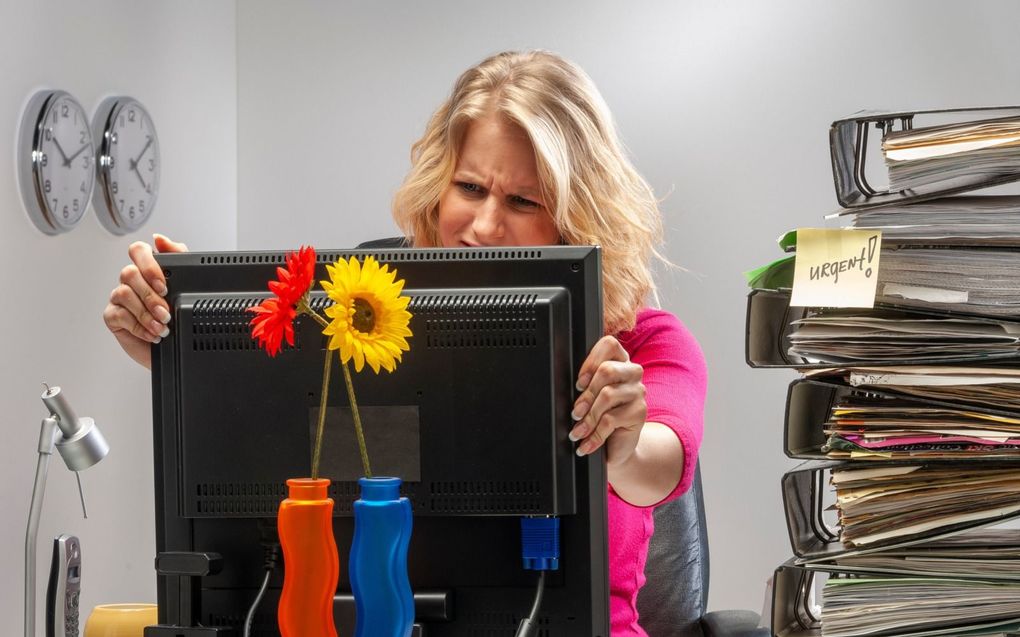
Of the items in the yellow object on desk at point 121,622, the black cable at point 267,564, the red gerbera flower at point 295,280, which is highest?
the red gerbera flower at point 295,280

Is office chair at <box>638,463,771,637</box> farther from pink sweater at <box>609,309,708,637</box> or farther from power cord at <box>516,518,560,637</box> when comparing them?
power cord at <box>516,518,560,637</box>

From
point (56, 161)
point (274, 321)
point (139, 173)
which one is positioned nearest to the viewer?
point (274, 321)

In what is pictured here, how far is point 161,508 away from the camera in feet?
3.25

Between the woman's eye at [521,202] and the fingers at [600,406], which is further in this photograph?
the woman's eye at [521,202]

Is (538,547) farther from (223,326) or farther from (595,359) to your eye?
(223,326)

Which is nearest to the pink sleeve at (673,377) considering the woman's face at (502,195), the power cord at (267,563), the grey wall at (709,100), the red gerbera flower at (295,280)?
the woman's face at (502,195)

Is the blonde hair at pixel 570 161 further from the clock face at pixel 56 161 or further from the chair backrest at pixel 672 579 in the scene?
the clock face at pixel 56 161

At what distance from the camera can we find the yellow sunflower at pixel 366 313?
78 centimetres

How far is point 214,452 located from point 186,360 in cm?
9

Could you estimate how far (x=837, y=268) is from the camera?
89 cm

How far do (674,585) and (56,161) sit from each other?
1742mm

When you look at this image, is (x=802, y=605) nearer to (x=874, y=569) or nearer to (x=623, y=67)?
(x=874, y=569)

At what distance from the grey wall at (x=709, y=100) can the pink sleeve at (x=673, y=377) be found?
148 centimetres

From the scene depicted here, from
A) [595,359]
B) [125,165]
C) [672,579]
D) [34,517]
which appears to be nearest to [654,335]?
[672,579]
